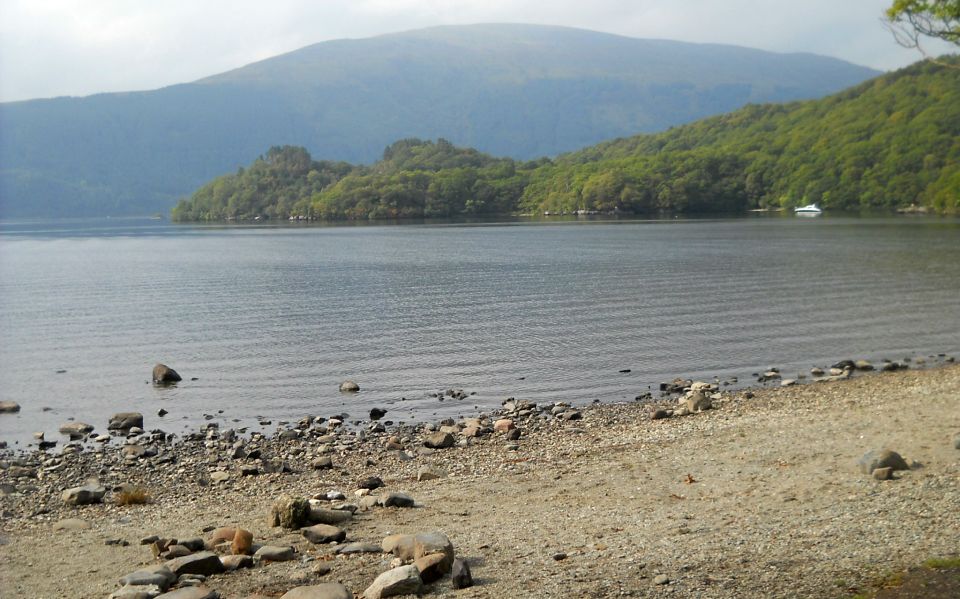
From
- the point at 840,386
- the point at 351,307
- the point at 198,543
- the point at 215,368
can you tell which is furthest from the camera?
the point at 351,307

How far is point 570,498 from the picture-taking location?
15914 millimetres

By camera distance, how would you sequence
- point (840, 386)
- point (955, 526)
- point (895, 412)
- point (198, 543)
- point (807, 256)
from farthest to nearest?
point (807, 256) < point (840, 386) < point (895, 412) < point (198, 543) < point (955, 526)

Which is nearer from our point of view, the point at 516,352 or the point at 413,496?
the point at 413,496

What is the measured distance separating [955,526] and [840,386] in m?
15.4

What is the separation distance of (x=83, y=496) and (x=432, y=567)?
9501 millimetres

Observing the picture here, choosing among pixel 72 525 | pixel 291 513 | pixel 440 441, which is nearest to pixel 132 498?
pixel 72 525

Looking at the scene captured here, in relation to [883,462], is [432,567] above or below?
below

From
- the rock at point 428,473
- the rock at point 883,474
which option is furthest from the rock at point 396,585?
the rock at point 883,474

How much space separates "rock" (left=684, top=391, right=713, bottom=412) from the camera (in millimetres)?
24469

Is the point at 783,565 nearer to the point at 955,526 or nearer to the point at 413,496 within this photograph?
the point at 955,526

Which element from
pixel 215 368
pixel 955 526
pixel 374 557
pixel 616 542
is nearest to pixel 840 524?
pixel 955 526

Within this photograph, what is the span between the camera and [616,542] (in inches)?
506

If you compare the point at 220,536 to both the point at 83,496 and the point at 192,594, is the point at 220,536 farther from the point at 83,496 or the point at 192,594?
the point at 83,496

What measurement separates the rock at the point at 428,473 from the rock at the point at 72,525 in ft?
19.9
